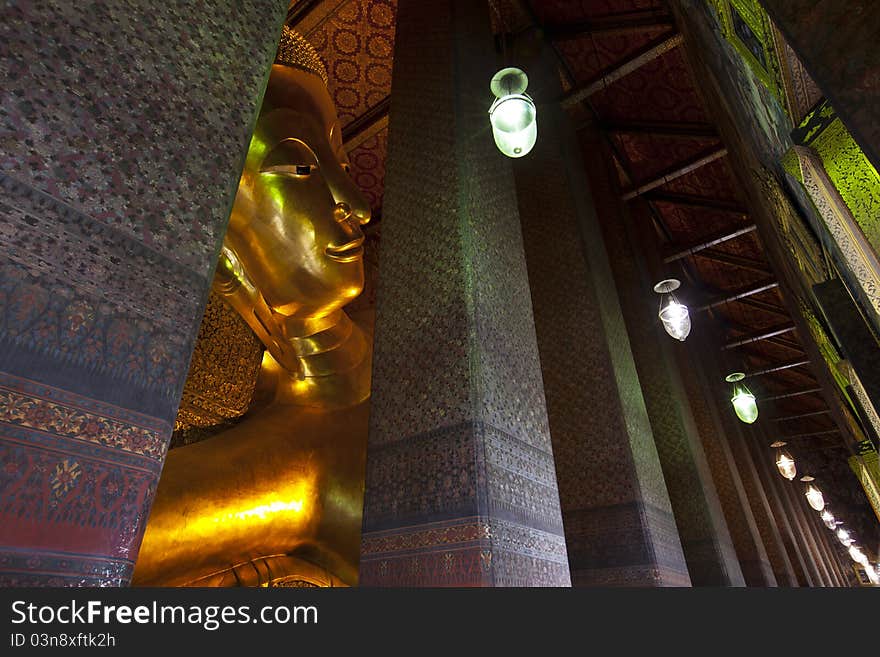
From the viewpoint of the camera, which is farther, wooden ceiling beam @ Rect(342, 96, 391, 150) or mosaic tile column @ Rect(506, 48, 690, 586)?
wooden ceiling beam @ Rect(342, 96, 391, 150)

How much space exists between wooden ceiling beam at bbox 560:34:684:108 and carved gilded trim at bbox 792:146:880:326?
10.7 ft

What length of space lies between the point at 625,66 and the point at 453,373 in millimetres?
4464

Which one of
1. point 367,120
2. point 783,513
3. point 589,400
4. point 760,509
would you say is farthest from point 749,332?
point 367,120

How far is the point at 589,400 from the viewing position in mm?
3506

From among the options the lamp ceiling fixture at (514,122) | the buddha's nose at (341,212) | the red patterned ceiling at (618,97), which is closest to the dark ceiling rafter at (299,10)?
the red patterned ceiling at (618,97)

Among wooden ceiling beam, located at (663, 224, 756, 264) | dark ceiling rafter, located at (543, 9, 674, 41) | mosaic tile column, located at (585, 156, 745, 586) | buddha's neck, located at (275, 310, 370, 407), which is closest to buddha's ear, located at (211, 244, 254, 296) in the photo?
buddha's neck, located at (275, 310, 370, 407)

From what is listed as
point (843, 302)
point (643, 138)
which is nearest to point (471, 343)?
point (843, 302)

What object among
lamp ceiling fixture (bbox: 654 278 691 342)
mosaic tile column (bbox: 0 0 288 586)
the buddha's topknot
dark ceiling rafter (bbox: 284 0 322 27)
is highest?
dark ceiling rafter (bbox: 284 0 322 27)

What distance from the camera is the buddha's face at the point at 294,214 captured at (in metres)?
2.69

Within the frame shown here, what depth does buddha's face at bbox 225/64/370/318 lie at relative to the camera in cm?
269

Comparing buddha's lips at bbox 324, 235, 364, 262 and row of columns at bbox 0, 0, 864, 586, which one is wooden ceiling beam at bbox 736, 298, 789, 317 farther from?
buddha's lips at bbox 324, 235, 364, 262

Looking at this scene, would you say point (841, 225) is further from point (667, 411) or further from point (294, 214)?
point (667, 411)

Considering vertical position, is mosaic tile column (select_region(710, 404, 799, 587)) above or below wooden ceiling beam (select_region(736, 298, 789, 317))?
below

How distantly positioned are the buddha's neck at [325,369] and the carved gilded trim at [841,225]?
2511 mm
